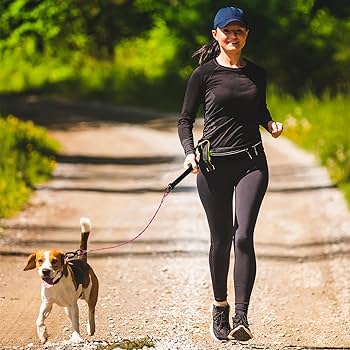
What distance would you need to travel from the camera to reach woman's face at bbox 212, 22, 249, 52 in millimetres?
5691

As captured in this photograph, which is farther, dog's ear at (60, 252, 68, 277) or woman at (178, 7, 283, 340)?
woman at (178, 7, 283, 340)

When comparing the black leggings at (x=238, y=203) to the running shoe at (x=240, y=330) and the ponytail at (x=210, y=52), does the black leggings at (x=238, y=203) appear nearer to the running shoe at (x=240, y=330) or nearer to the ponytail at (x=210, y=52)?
the running shoe at (x=240, y=330)

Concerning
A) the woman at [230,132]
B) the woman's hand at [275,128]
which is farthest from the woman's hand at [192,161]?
the woman's hand at [275,128]

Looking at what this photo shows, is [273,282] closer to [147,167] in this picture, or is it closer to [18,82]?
[147,167]

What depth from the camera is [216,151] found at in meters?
5.77

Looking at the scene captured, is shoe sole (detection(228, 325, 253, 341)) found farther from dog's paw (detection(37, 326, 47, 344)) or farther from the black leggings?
dog's paw (detection(37, 326, 47, 344))

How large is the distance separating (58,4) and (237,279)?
1156cm

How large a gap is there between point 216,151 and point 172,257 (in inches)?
160

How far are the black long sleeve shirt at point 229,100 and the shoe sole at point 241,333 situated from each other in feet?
3.30

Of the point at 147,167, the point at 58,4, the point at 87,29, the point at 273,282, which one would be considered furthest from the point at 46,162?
the point at 87,29

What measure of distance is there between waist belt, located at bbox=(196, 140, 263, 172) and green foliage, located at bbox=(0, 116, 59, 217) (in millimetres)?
6295

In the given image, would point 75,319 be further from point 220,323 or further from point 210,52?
point 210,52

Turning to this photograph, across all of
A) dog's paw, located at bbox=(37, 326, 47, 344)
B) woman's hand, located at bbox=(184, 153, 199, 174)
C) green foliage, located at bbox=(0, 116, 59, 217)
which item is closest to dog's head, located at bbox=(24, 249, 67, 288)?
dog's paw, located at bbox=(37, 326, 47, 344)

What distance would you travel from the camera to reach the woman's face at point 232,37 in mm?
5691
